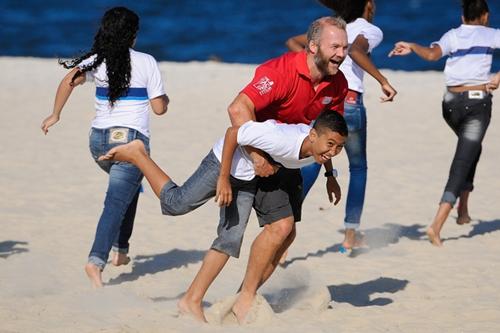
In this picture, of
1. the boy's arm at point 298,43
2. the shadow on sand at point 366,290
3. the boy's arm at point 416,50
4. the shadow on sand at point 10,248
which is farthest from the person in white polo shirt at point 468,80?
the shadow on sand at point 10,248

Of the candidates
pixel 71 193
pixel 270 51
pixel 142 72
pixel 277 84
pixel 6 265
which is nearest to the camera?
pixel 277 84

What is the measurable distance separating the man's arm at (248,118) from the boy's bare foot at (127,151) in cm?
88

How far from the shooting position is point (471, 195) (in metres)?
11.0

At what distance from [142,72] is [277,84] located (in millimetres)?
1252

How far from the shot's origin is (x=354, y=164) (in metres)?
8.84

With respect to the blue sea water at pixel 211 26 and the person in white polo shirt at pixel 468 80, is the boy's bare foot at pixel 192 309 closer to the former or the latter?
the person in white polo shirt at pixel 468 80

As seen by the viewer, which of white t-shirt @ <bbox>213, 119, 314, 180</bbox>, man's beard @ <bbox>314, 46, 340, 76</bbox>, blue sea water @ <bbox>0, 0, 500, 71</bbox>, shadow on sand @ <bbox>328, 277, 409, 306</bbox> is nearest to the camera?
white t-shirt @ <bbox>213, 119, 314, 180</bbox>

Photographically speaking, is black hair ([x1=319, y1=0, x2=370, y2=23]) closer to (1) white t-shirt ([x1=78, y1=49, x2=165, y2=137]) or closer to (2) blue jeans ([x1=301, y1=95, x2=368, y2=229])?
(2) blue jeans ([x1=301, y1=95, x2=368, y2=229])

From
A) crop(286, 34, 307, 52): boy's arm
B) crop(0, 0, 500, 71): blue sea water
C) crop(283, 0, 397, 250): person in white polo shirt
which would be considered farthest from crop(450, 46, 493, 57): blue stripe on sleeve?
crop(0, 0, 500, 71): blue sea water

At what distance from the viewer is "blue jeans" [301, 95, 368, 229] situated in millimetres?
8617

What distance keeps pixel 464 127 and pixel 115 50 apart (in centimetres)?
317

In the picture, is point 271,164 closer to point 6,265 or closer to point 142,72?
point 142,72

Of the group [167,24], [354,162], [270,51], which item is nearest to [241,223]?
[354,162]

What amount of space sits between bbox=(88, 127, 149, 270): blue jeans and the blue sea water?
846 inches
